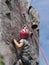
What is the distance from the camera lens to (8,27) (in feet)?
37.9

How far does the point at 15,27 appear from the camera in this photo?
12.0 meters

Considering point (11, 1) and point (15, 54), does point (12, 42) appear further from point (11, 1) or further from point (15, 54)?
point (11, 1)

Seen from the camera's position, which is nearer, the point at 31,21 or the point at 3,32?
the point at 3,32

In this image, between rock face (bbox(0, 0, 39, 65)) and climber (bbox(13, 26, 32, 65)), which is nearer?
rock face (bbox(0, 0, 39, 65))

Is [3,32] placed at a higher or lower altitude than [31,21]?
lower

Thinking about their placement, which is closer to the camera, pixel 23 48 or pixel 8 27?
pixel 23 48

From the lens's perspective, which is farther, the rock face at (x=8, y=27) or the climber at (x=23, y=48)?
the climber at (x=23, y=48)

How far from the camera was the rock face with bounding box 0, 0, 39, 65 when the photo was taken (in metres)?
11.1

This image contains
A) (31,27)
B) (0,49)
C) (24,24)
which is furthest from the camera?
(31,27)

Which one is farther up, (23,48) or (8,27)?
(8,27)

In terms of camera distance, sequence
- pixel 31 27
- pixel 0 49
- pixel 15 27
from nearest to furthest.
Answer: pixel 0 49 → pixel 15 27 → pixel 31 27

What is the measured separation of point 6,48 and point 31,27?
3201 mm

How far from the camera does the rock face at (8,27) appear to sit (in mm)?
11055

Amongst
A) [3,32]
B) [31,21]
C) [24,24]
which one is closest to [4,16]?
[3,32]
